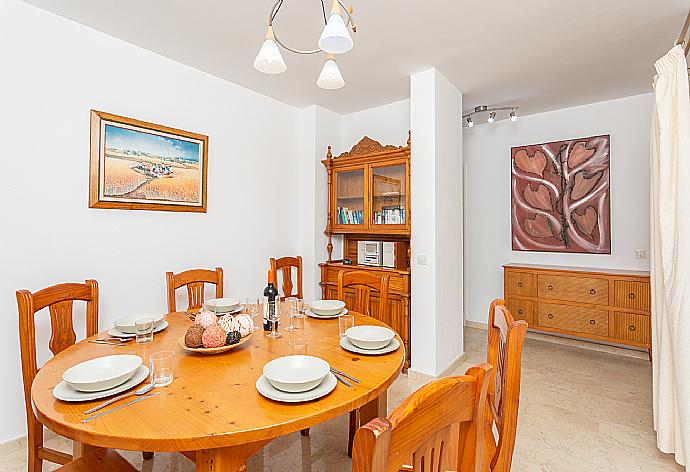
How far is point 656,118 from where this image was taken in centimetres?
214

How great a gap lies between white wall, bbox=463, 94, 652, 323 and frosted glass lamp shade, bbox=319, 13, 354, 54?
359 cm

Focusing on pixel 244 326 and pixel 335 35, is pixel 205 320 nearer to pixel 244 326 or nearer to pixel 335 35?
pixel 244 326

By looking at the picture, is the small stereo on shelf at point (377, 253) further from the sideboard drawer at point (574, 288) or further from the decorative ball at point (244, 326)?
the decorative ball at point (244, 326)

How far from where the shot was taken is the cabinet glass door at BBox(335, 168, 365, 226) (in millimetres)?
3852

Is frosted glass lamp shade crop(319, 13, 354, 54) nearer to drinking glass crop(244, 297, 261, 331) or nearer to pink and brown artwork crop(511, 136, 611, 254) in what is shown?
drinking glass crop(244, 297, 261, 331)

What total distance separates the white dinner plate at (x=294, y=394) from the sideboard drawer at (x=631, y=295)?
3.52 metres

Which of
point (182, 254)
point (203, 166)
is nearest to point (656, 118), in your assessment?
point (203, 166)

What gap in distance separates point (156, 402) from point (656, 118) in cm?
290

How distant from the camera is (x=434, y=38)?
102 inches

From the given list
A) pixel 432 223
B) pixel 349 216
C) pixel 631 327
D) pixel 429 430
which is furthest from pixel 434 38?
pixel 631 327

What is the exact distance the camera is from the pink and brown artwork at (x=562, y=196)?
3.91 m

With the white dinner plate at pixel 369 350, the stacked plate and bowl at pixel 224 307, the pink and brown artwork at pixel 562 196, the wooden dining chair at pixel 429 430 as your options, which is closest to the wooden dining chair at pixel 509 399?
the wooden dining chair at pixel 429 430

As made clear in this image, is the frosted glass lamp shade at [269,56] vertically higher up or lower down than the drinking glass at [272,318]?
higher up

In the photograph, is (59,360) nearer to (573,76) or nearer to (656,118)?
(656,118)
